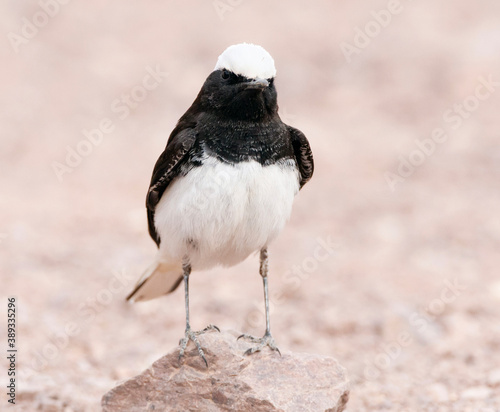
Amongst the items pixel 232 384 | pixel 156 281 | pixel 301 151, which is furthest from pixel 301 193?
pixel 232 384

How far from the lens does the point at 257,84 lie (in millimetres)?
7102

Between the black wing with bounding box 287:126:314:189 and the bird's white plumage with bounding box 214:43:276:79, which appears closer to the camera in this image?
the bird's white plumage with bounding box 214:43:276:79

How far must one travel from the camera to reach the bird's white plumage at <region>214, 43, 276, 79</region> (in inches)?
282

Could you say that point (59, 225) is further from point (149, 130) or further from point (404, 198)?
point (404, 198)

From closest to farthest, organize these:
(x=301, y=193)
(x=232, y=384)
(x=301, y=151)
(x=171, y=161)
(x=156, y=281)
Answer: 1. (x=232, y=384)
2. (x=171, y=161)
3. (x=301, y=151)
4. (x=156, y=281)
5. (x=301, y=193)

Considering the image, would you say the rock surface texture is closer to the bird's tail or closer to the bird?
the bird

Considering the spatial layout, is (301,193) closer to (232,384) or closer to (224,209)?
(224,209)

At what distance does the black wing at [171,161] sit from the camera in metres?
7.30

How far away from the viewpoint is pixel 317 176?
15492 mm

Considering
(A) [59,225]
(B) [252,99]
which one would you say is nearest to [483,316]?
(B) [252,99]

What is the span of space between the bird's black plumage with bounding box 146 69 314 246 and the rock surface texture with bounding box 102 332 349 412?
1.77m

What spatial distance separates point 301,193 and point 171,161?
25.3ft

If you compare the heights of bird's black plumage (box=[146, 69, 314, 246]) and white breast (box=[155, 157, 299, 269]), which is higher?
bird's black plumage (box=[146, 69, 314, 246])

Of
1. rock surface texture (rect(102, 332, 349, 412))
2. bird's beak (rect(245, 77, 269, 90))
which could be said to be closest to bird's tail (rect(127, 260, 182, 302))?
rock surface texture (rect(102, 332, 349, 412))
